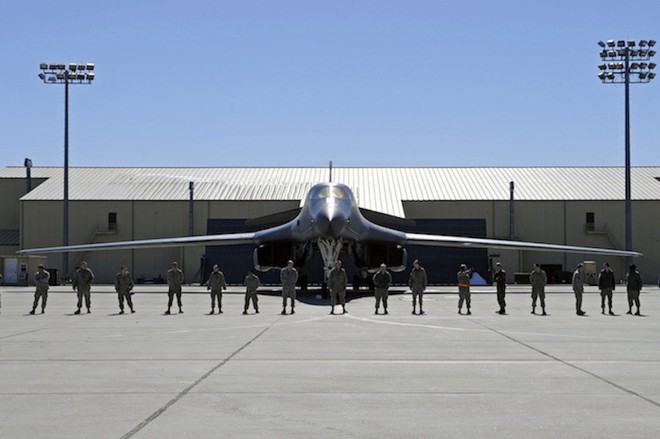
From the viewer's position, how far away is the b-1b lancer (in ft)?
95.3

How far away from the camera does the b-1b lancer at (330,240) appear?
29047mm

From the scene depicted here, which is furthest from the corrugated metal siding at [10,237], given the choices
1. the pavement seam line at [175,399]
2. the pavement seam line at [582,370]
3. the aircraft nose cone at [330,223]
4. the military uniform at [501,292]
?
the pavement seam line at [175,399]

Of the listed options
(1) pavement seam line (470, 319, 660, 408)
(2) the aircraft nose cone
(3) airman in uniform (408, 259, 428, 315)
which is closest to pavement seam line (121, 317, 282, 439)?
(1) pavement seam line (470, 319, 660, 408)

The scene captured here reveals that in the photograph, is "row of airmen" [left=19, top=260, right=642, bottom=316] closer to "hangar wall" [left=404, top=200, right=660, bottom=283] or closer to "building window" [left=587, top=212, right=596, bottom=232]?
"hangar wall" [left=404, top=200, right=660, bottom=283]

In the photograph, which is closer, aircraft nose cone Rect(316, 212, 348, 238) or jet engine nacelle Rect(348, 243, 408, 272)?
aircraft nose cone Rect(316, 212, 348, 238)

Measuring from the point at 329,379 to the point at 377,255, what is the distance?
24.4 m

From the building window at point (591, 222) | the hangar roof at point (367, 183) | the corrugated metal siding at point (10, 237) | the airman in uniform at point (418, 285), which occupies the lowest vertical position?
the airman in uniform at point (418, 285)

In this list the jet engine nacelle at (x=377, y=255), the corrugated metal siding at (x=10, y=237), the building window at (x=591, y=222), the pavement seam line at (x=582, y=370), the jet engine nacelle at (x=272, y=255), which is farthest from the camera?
the corrugated metal siding at (x=10, y=237)

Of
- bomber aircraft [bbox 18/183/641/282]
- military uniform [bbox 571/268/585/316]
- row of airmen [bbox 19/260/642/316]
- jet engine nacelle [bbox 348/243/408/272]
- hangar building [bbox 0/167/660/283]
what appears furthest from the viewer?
hangar building [bbox 0/167/660/283]

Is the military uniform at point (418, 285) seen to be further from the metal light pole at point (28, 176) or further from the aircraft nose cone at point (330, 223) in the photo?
the metal light pole at point (28, 176)

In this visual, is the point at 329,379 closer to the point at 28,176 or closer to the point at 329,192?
the point at 329,192

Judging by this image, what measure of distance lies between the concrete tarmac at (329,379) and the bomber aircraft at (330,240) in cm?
1070

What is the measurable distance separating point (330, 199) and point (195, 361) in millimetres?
18741

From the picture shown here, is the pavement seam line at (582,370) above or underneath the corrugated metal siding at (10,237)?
underneath
